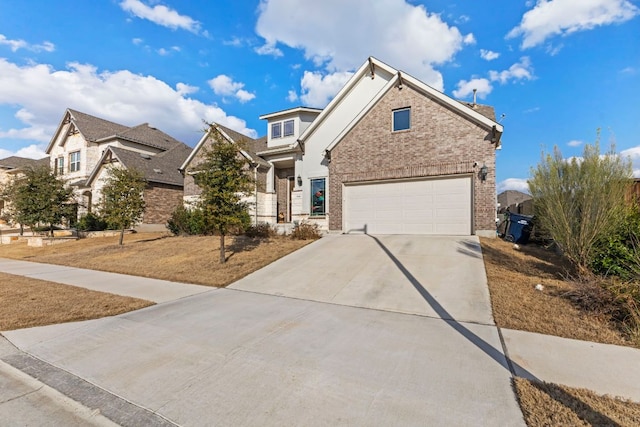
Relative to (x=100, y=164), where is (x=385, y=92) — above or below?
above

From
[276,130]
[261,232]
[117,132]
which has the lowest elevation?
[261,232]

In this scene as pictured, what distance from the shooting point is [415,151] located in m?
12.6

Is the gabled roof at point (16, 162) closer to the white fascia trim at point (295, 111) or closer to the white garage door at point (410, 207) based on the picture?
the white fascia trim at point (295, 111)

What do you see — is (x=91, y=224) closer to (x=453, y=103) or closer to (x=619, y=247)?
(x=453, y=103)

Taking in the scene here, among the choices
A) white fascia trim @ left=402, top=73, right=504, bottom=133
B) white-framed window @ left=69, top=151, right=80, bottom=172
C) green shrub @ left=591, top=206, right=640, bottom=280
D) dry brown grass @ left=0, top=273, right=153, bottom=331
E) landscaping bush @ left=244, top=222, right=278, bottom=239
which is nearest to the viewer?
dry brown grass @ left=0, top=273, right=153, bottom=331

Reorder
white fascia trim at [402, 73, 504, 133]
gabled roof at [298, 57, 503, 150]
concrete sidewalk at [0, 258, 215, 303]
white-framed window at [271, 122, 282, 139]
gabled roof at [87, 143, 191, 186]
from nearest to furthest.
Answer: concrete sidewalk at [0, 258, 215, 303] → white fascia trim at [402, 73, 504, 133] → gabled roof at [298, 57, 503, 150] → white-framed window at [271, 122, 282, 139] → gabled roof at [87, 143, 191, 186]

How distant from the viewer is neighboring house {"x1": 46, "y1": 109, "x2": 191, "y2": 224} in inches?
856

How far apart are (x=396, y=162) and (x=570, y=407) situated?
11.1 meters

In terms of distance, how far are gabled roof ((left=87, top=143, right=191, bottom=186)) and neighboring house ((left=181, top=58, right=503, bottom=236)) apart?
11290 mm

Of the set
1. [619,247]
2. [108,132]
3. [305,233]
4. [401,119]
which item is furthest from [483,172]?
[108,132]

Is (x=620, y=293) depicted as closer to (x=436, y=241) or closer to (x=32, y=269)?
(x=436, y=241)

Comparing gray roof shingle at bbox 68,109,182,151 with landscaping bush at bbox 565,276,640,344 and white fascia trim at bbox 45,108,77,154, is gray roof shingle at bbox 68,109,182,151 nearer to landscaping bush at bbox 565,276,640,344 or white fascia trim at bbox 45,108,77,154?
white fascia trim at bbox 45,108,77,154

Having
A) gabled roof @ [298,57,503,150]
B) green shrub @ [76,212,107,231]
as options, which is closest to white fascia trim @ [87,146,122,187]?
green shrub @ [76,212,107,231]

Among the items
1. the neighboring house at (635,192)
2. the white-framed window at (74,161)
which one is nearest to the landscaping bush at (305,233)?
the neighboring house at (635,192)
